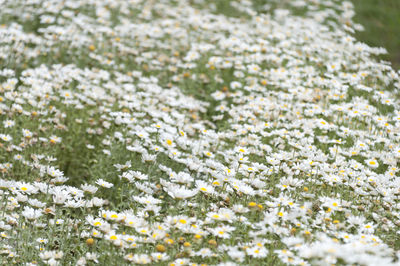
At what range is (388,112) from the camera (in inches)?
223

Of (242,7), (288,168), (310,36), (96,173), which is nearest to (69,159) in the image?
(96,173)

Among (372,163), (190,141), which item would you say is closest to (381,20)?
(372,163)

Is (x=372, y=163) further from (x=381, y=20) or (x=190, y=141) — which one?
(x=381, y=20)

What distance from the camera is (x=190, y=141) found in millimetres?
4586

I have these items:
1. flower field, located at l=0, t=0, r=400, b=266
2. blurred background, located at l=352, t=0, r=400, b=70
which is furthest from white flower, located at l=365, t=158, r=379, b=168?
blurred background, located at l=352, t=0, r=400, b=70

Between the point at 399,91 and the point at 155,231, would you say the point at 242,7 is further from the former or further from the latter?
the point at 155,231

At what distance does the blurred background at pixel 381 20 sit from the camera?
35.2 feet

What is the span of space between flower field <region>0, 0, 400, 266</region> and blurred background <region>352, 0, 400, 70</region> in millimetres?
2062

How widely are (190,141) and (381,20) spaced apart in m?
8.36

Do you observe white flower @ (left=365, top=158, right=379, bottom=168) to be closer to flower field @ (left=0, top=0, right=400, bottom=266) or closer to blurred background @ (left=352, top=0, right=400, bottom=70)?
flower field @ (left=0, top=0, right=400, bottom=266)

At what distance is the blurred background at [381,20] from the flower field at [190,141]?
6.76 feet

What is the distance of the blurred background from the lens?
10742mm

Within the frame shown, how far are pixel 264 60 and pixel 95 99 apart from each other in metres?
2.46

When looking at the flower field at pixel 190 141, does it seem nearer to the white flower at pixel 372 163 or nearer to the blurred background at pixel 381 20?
the white flower at pixel 372 163
